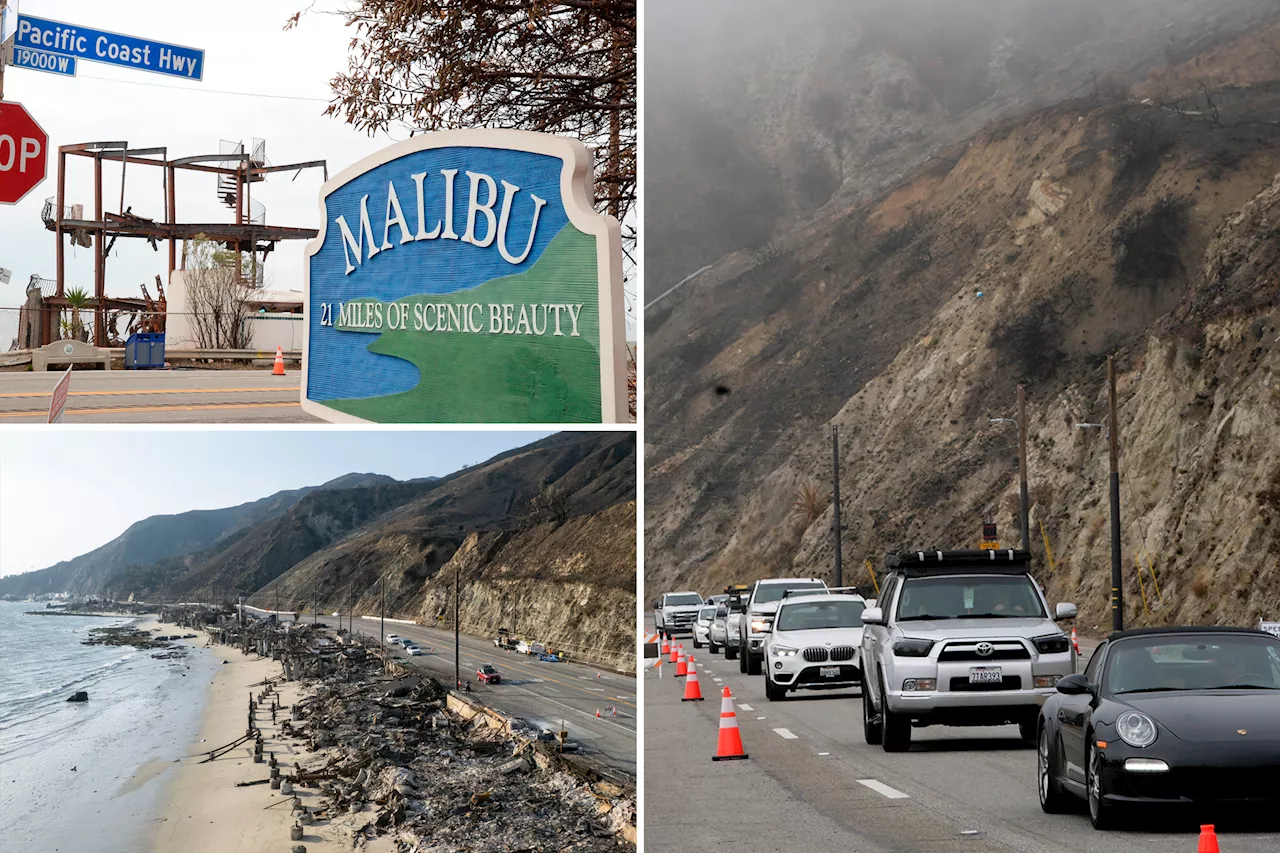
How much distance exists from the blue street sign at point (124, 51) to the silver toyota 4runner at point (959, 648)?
8670 millimetres

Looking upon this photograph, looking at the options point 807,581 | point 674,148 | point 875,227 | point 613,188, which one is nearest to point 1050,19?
point 674,148

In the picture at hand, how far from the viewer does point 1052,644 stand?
16344 millimetres

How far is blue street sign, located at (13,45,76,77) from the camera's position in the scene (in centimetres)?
1441

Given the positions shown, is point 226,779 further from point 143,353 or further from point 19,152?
point 143,353

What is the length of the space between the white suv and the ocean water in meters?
10.9

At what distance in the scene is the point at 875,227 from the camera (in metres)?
Result: 105

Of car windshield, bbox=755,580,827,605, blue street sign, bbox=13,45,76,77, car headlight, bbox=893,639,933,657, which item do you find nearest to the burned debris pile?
car headlight, bbox=893,639,933,657

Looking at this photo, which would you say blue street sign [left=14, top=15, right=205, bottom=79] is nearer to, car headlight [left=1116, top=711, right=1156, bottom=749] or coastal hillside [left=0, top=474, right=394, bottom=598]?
coastal hillside [left=0, top=474, right=394, bottom=598]

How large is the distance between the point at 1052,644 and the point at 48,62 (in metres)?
11.2

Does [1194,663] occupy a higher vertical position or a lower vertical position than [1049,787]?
higher

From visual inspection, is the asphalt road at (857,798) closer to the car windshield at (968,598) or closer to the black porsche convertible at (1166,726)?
the black porsche convertible at (1166,726)

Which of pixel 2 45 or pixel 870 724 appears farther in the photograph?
pixel 870 724

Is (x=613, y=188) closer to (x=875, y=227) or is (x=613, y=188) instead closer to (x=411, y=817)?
(x=411, y=817)

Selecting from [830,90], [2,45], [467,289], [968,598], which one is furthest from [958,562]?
[830,90]
